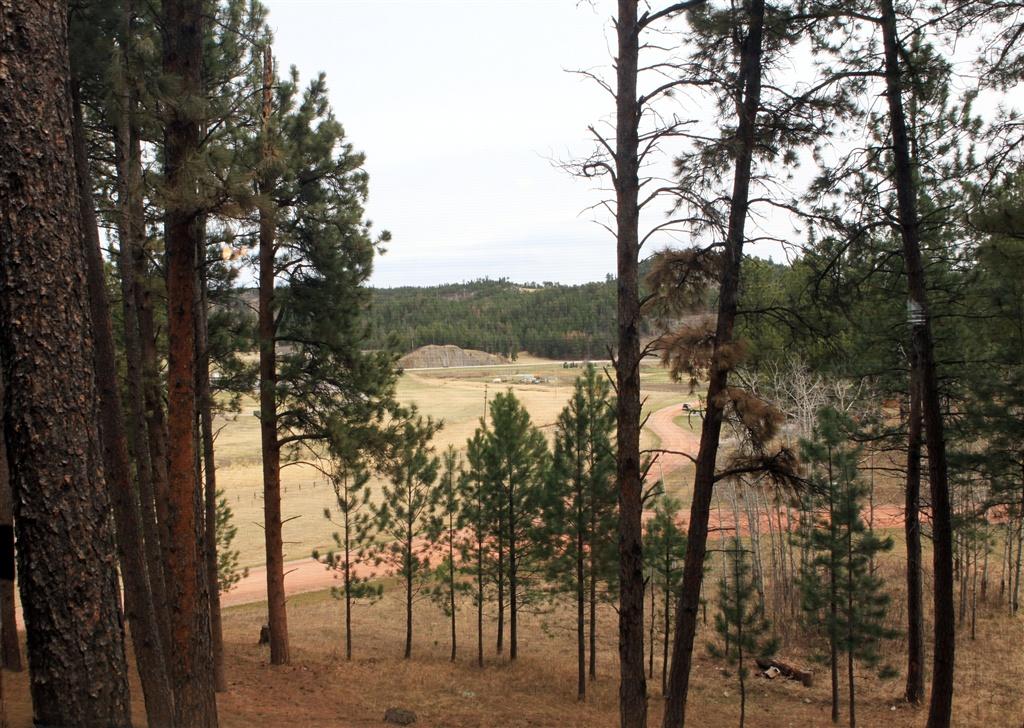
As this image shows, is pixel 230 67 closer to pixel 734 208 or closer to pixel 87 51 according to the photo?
pixel 87 51

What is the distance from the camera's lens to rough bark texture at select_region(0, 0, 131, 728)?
281 centimetres

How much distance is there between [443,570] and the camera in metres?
18.3

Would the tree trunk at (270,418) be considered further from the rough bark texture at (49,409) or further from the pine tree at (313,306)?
the rough bark texture at (49,409)

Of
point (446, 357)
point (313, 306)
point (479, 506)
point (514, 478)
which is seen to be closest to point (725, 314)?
point (313, 306)

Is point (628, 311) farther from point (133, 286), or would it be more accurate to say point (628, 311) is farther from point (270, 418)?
point (270, 418)

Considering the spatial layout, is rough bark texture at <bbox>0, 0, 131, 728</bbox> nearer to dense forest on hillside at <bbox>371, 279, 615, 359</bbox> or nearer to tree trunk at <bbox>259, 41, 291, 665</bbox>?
tree trunk at <bbox>259, 41, 291, 665</bbox>

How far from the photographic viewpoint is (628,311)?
579cm

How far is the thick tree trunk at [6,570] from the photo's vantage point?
2.96 meters

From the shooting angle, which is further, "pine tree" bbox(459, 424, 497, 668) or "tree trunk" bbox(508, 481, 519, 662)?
"pine tree" bbox(459, 424, 497, 668)

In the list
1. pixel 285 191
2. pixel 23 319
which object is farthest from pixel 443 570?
pixel 23 319

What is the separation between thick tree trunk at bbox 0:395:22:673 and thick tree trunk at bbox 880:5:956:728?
803 centimetres

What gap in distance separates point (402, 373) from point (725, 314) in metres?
7.65

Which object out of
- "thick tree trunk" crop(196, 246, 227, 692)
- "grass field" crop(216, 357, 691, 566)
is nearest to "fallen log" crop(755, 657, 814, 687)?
"grass field" crop(216, 357, 691, 566)

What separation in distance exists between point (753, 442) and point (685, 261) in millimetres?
1745
